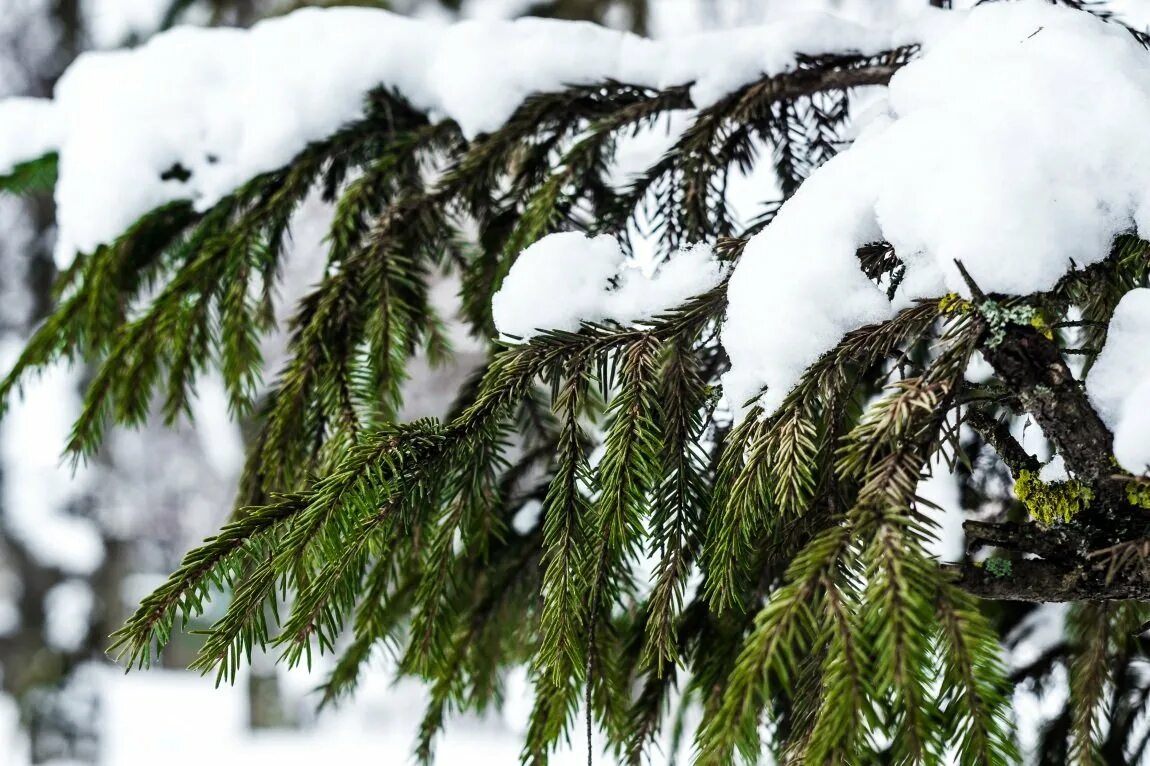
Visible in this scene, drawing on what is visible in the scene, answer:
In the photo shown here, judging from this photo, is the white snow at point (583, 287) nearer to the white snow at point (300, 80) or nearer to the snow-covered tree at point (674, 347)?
the snow-covered tree at point (674, 347)

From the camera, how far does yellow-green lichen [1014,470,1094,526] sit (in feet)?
2.40

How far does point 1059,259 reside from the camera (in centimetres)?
71

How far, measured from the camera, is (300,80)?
143cm

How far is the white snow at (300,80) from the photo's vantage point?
4.26ft

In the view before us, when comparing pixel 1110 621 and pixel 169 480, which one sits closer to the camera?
pixel 1110 621

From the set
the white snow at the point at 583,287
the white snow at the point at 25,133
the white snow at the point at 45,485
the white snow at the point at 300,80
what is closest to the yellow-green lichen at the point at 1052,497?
the white snow at the point at 583,287

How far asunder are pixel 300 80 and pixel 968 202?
1171 millimetres

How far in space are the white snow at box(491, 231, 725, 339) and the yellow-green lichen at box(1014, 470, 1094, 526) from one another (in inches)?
15.4

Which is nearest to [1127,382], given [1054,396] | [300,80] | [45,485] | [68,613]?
[1054,396]

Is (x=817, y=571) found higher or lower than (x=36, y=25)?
Answer: lower

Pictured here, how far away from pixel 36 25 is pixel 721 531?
310 inches

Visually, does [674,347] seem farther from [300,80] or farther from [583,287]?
[300,80]

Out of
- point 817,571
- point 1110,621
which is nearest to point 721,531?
point 817,571

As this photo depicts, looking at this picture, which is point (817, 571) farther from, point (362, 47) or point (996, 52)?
point (362, 47)
